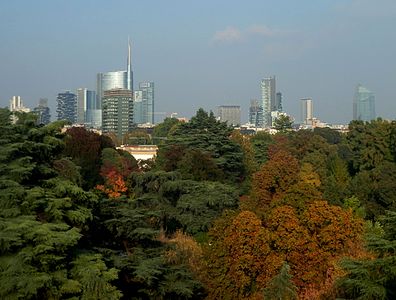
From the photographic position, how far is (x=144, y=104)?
166m

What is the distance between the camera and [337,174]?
107 feet

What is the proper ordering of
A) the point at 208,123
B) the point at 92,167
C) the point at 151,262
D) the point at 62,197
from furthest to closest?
the point at 208,123 < the point at 92,167 < the point at 151,262 < the point at 62,197

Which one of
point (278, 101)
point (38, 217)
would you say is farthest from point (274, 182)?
point (278, 101)

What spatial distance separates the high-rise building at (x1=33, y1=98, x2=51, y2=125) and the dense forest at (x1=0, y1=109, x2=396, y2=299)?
2.81 feet

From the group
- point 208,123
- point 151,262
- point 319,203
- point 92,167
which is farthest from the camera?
point 208,123

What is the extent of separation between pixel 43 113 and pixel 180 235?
1748 inches

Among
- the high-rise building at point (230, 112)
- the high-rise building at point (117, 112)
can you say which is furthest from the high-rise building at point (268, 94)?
the high-rise building at point (117, 112)

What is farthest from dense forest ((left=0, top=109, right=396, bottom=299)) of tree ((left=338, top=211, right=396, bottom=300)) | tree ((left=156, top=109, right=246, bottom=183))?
tree ((left=156, top=109, right=246, bottom=183))

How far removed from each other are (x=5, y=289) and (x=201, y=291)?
570 cm

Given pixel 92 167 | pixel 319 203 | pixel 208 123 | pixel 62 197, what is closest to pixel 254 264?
pixel 319 203

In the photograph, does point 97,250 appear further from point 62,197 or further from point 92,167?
point 92,167

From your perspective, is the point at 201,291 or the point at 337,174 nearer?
the point at 201,291

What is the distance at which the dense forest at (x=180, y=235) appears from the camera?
9.19m

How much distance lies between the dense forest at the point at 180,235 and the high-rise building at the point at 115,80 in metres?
139
